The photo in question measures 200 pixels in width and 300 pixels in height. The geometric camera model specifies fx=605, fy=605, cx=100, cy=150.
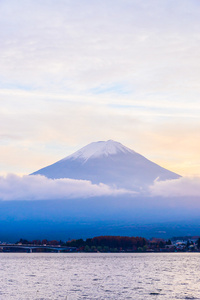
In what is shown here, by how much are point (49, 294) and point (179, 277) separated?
32060 mm

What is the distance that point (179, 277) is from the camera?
317 ft

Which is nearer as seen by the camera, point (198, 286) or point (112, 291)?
point (112, 291)

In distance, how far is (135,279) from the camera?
9331cm

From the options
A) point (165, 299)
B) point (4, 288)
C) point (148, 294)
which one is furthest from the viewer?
point (4, 288)

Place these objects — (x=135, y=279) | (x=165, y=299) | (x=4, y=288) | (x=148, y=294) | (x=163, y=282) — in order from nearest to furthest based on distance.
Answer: (x=165, y=299), (x=148, y=294), (x=4, y=288), (x=163, y=282), (x=135, y=279)

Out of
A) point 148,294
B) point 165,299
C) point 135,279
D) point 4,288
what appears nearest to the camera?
point 165,299

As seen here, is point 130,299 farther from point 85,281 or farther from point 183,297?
point 85,281

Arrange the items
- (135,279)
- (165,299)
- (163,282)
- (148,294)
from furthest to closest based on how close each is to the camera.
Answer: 1. (135,279)
2. (163,282)
3. (148,294)
4. (165,299)

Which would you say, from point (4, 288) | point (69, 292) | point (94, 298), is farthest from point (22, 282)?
point (94, 298)

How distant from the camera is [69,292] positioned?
72.6 m

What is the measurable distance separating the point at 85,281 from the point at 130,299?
80.8 ft

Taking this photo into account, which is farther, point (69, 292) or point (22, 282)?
point (22, 282)

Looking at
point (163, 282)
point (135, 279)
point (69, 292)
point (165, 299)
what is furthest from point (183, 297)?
point (135, 279)

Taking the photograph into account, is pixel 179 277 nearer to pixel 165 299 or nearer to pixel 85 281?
pixel 85 281
